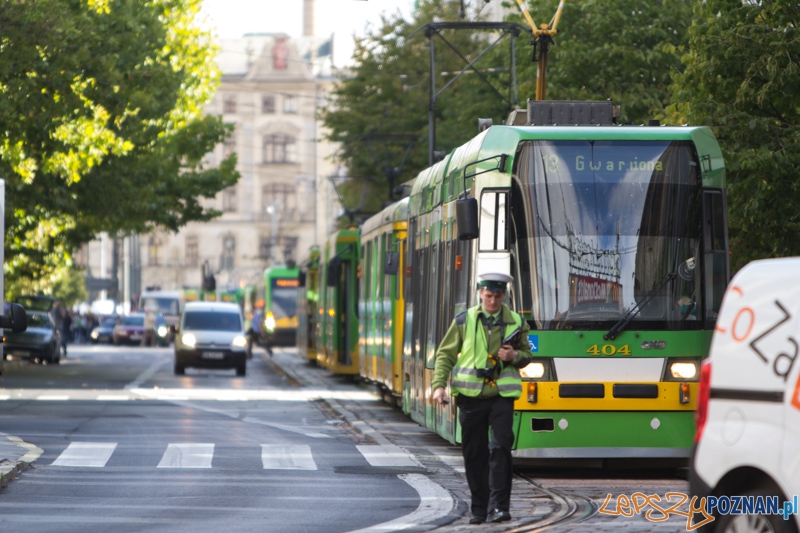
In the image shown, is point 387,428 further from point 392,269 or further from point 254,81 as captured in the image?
point 254,81

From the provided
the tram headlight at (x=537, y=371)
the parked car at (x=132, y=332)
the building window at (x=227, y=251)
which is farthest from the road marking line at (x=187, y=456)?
the building window at (x=227, y=251)

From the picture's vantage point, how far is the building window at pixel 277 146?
132 metres

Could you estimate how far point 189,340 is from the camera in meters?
37.1

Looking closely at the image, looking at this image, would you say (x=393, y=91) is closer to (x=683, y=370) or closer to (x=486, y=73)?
(x=486, y=73)

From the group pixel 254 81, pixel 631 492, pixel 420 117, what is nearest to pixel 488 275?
pixel 631 492

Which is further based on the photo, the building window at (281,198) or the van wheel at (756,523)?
the building window at (281,198)

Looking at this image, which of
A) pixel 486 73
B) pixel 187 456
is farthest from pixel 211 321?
pixel 187 456

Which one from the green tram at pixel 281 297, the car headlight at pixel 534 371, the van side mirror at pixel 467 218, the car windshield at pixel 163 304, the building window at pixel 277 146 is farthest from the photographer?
the building window at pixel 277 146

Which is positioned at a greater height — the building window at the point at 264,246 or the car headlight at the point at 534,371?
the building window at the point at 264,246

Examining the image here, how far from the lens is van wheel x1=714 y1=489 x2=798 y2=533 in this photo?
686 cm

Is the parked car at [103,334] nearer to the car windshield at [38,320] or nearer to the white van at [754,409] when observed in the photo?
the car windshield at [38,320]

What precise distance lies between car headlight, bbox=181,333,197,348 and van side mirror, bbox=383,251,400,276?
608 inches

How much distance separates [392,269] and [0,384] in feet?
38.5

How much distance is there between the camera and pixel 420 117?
48.7 m
